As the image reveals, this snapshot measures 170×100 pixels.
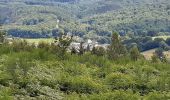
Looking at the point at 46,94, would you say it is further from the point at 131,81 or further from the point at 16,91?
the point at 131,81

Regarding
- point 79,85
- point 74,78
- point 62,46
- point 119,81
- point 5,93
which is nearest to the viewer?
point 5,93

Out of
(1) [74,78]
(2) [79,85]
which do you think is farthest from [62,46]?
(2) [79,85]

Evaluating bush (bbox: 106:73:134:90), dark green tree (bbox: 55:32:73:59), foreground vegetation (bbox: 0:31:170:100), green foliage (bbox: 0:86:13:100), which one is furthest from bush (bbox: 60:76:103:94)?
dark green tree (bbox: 55:32:73:59)

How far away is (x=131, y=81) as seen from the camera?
62.0m

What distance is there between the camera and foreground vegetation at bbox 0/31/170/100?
50.6 metres

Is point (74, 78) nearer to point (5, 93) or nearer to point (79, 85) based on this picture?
point (79, 85)

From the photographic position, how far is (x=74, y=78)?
57750mm

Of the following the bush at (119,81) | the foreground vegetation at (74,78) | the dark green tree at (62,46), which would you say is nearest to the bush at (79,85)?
the foreground vegetation at (74,78)

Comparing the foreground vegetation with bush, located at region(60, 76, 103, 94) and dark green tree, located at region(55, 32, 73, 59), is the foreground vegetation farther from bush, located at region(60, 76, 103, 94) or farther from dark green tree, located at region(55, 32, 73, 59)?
dark green tree, located at region(55, 32, 73, 59)

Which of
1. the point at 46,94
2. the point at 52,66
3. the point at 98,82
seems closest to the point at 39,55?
the point at 52,66

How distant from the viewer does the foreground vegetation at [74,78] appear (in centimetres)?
5062

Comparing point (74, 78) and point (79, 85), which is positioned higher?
point (74, 78)

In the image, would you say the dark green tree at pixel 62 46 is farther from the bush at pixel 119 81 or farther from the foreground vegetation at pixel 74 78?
the bush at pixel 119 81

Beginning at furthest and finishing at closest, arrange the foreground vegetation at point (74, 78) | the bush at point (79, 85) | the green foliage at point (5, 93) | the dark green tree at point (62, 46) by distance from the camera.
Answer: the dark green tree at point (62, 46), the bush at point (79, 85), the foreground vegetation at point (74, 78), the green foliage at point (5, 93)
